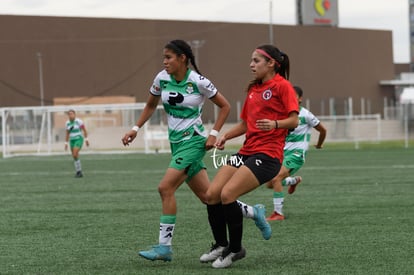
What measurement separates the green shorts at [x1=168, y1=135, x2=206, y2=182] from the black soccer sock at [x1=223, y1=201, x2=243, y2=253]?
2.13 ft

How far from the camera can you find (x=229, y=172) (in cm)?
865

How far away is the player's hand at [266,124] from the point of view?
816 cm

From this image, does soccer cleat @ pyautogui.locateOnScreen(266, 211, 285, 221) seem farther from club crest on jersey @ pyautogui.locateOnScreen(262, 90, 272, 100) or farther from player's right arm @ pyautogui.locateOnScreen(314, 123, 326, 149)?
club crest on jersey @ pyautogui.locateOnScreen(262, 90, 272, 100)

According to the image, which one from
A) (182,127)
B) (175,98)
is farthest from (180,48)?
(182,127)

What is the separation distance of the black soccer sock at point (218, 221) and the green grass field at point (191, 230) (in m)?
0.29

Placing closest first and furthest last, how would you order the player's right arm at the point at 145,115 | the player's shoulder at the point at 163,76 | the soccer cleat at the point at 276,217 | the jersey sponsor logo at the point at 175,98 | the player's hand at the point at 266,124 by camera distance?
the player's hand at the point at 266,124 → the jersey sponsor logo at the point at 175,98 → the player's shoulder at the point at 163,76 → the player's right arm at the point at 145,115 → the soccer cleat at the point at 276,217

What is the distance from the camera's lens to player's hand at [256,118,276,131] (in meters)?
8.16

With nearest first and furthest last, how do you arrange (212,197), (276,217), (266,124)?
(266,124) → (212,197) → (276,217)

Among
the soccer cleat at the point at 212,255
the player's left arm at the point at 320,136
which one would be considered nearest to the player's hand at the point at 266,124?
the soccer cleat at the point at 212,255

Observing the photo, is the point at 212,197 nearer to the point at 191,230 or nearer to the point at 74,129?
the point at 191,230

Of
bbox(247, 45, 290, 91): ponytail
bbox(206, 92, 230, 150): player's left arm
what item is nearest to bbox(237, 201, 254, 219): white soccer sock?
bbox(206, 92, 230, 150): player's left arm

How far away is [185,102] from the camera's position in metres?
8.97

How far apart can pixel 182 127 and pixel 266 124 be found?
1.11 metres

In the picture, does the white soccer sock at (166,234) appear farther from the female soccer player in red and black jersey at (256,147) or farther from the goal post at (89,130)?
the goal post at (89,130)
